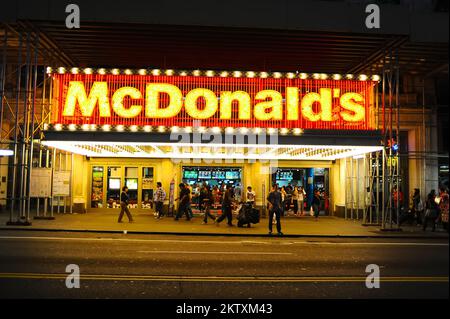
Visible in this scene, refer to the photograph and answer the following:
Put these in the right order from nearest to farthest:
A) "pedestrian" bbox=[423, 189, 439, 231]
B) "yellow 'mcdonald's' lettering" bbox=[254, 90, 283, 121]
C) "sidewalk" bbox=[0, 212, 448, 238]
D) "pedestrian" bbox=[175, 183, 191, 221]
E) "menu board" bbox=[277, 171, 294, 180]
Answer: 1. "sidewalk" bbox=[0, 212, 448, 238]
2. "pedestrian" bbox=[423, 189, 439, 231]
3. "yellow 'mcdonald's' lettering" bbox=[254, 90, 283, 121]
4. "pedestrian" bbox=[175, 183, 191, 221]
5. "menu board" bbox=[277, 171, 294, 180]

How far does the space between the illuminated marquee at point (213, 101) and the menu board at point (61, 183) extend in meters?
3.01

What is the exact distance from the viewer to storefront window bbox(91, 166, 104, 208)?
78.2ft

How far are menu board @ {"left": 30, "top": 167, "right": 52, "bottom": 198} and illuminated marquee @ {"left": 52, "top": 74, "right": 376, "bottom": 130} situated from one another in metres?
2.34

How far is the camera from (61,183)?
19.7 metres

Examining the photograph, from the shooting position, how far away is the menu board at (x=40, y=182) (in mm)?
18047

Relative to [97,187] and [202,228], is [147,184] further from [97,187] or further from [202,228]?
[202,228]

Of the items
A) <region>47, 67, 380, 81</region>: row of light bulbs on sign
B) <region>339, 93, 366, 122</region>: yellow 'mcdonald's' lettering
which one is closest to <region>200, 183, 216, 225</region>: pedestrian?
<region>47, 67, 380, 81</region>: row of light bulbs on sign

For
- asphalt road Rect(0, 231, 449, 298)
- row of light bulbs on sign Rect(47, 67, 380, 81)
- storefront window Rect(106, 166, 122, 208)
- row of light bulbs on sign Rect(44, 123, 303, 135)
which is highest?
row of light bulbs on sign Rect(47, 67, 380, 81)

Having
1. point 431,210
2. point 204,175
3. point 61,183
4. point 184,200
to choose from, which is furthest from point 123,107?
point 431,210

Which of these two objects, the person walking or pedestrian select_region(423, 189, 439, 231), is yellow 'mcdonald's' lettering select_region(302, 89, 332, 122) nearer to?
pedestrian select_region(423, 189, 439, 231)

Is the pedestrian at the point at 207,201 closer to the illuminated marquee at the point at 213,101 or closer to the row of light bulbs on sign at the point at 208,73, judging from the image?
the illuminated marquee at the point at 213,101

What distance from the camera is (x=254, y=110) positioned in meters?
18.2

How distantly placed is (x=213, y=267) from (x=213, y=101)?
9.92m
